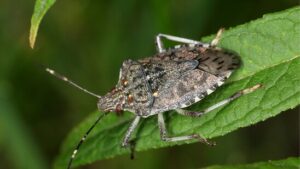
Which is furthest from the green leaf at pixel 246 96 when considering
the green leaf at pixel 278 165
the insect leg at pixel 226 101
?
the green leaf at pixel 278 165

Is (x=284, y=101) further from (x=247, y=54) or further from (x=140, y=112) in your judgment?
(x=140, y=112)

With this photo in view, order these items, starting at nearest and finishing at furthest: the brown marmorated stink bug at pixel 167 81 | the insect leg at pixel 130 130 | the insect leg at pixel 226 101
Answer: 1. the insect leg at pixel 226 101
2. the insect leg at pixel 130 130
3. the brown marmorated stink bug at pixel 167 81

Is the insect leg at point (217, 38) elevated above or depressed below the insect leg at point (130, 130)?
above

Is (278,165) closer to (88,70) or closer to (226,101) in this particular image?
(226,101)

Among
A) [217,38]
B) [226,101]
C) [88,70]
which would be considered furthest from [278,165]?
[88,70]

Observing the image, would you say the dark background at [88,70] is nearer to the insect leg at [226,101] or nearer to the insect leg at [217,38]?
the insect leg at [217,38]

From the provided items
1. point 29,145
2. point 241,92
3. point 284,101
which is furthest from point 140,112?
point 29,145

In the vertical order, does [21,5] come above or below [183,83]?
above
